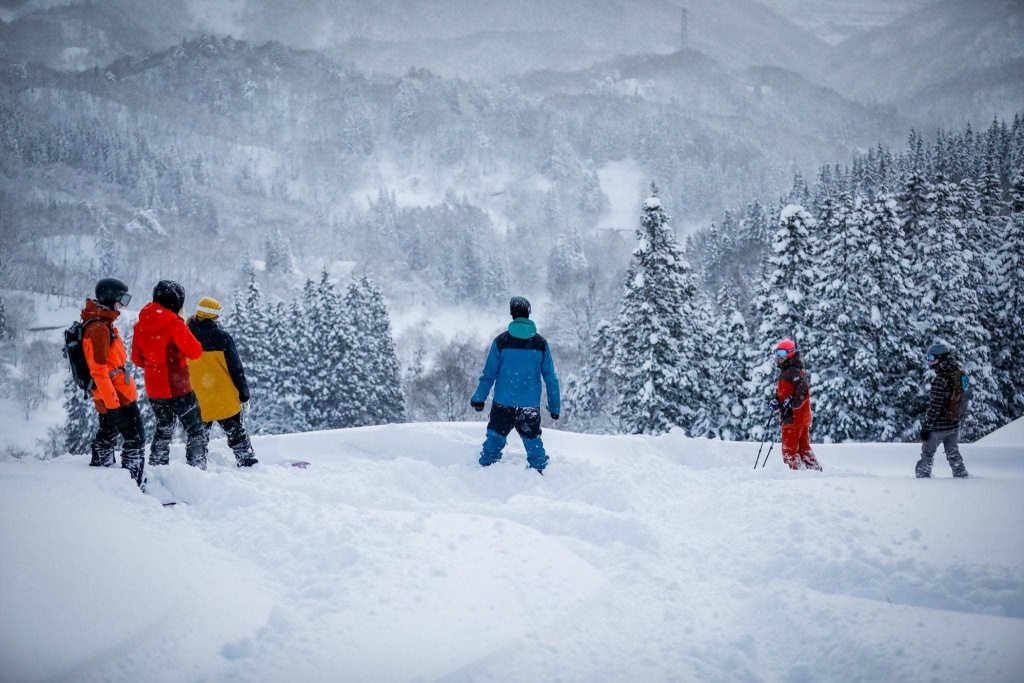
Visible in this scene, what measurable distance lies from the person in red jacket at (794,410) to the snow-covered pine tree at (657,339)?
38.5 feet

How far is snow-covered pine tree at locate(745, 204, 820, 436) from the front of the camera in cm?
1980

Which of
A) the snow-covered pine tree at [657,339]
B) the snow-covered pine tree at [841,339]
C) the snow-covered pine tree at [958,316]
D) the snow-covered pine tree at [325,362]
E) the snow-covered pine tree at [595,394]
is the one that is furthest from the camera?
the snow-covered pine tree at [595,394]

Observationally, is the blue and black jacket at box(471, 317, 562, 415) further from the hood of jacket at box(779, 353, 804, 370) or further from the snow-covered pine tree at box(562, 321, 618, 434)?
the snow-covered pine tree at box(562, 321, 618, 434)

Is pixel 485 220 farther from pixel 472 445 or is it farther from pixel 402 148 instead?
pixel 472 445

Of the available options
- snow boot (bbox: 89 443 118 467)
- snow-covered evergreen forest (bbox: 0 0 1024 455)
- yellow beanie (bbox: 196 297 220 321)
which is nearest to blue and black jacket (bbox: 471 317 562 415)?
yellow beanie (bbox: 196 297 220 321)

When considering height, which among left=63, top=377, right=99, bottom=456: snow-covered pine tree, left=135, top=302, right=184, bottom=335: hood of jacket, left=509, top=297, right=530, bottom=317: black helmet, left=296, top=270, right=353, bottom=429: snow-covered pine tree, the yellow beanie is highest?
left=509, top=297, right=530, bottom=317: black helmet

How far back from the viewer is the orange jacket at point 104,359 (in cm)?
478

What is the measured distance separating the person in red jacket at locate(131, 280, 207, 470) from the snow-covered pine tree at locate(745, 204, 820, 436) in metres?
19.0

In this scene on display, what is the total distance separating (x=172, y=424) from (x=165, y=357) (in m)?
0.71

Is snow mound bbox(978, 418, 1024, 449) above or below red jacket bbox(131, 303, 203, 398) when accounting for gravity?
below

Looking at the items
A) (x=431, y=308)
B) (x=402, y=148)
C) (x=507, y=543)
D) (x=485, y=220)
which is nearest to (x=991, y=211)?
(x=507, y=543)

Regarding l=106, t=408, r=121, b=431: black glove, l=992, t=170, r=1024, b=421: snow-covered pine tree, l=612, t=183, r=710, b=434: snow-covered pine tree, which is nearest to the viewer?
l=106, t=408, r=121, b=431: black glove

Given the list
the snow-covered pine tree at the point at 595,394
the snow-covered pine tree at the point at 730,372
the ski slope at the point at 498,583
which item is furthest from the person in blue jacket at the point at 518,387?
the snow-covered pine tree at the point at 595,394

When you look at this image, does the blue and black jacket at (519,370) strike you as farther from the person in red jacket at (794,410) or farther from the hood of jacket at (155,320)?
the person in red jacket at (794,410)
